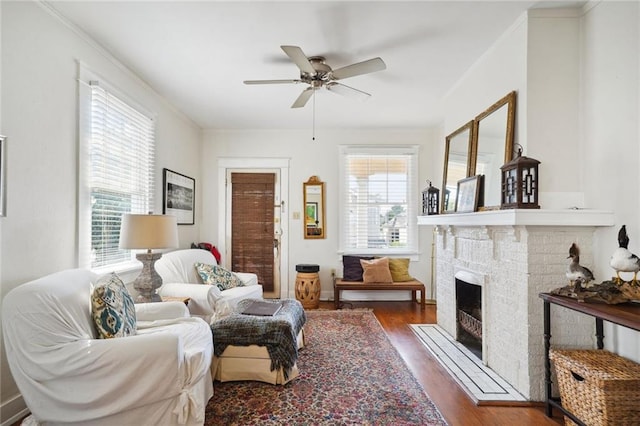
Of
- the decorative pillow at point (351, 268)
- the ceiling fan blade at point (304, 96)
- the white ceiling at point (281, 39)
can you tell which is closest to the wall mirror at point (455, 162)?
the white ceiling at point (281, 39)

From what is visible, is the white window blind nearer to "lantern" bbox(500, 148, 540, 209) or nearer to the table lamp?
the table lamp

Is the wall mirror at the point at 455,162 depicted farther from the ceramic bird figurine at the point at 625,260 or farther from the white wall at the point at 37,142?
the white wall at the point at 37,142

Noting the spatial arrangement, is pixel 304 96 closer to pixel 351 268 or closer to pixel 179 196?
pixel 179 196

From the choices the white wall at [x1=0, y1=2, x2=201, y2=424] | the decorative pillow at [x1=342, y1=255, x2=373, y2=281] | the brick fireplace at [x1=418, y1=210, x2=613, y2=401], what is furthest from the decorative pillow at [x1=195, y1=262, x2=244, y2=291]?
the brick fireplace at [x1=418, y1=210, x2=613, y2=401]

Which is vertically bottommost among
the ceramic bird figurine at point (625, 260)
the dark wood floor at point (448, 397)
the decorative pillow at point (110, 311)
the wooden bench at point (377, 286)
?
the dark wood floor at point (448, 397)

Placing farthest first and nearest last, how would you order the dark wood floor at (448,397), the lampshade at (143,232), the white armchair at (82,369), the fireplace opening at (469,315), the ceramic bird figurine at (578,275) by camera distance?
the fireplace opening at (469,315)
the lampshade at (143,232)
the dark wood floor at (448,397)
the ceramic bird figurine at (578,275)
the white armchair at (82,369)

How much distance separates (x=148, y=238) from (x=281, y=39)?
189 centimetres

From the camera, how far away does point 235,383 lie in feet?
8.04

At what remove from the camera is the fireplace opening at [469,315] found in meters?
3.01

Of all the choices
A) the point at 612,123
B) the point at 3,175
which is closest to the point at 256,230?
the point at 3,175

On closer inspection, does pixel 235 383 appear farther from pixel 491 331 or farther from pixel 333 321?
pixel 491 331

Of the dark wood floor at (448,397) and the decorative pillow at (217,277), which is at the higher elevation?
the decorative pillow at (217,277)

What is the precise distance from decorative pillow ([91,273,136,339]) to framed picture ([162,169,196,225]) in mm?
1984

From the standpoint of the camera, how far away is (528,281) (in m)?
2.20
